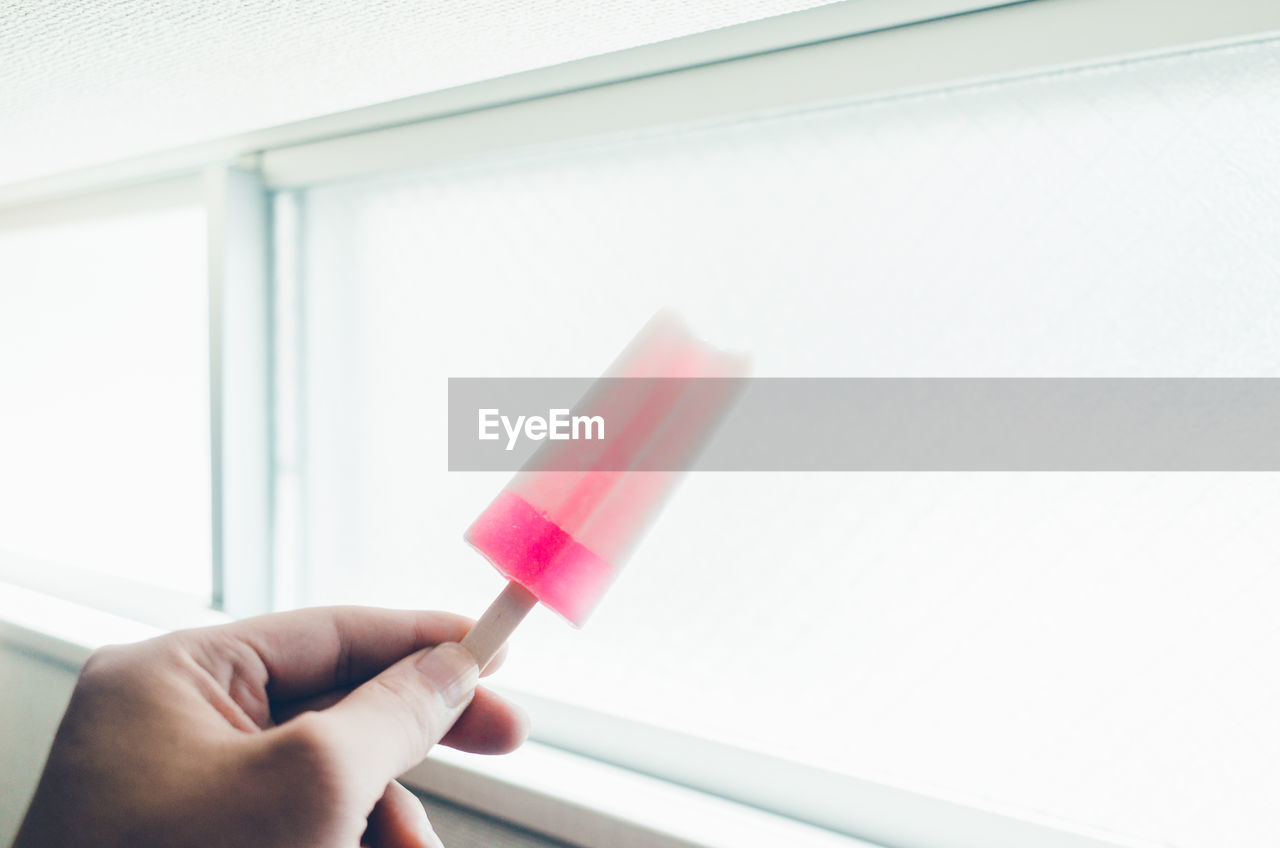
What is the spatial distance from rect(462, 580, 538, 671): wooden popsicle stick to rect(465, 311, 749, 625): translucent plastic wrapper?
0.02m

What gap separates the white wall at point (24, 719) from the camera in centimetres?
100

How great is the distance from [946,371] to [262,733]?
21.4 inches

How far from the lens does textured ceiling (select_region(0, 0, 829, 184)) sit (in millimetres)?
568

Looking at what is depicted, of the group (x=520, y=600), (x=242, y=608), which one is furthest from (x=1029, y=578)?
(x=242, y=608)

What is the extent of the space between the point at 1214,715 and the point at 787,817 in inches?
13.3

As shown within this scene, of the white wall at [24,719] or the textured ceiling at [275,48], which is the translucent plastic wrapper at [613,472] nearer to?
the textured ceiling at [275,48]

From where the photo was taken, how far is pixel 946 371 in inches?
24.6

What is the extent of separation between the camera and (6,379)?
1398 millimetres

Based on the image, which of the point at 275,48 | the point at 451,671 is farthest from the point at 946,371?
the point at 275,48

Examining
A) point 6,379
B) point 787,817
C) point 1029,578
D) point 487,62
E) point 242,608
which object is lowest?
point 787,817

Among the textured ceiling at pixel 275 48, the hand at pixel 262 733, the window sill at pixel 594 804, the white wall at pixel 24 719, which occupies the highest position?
the textured ceiling at pixel 275 48

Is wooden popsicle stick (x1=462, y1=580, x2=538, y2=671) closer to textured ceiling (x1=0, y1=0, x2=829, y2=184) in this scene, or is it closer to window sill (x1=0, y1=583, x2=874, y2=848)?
window sill (x1=0, y1=583, x2=874, y2=848)

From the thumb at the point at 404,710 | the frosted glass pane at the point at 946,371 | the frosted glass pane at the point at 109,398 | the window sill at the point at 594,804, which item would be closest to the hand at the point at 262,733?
the thumb at the point at 404,710

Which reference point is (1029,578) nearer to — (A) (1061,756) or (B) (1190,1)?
(A) (1061,756)
